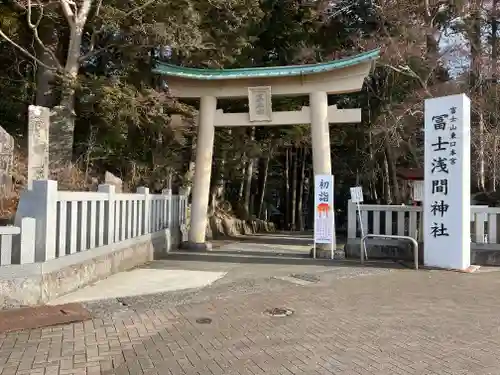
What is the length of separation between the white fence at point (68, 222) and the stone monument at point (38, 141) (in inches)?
66.6

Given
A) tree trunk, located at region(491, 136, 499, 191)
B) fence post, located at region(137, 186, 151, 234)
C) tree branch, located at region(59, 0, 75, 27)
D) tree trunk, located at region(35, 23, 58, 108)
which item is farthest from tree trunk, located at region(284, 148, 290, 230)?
fence post, located at region(137, 186, 151, 234)

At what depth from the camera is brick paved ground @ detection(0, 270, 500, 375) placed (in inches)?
177

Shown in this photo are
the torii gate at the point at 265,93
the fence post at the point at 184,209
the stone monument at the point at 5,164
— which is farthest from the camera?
the fence post at the point at 184,209

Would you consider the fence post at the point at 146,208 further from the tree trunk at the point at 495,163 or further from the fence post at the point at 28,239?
the tree trunk at the point at 495,163

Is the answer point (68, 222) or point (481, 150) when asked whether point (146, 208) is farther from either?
point (481, 150)

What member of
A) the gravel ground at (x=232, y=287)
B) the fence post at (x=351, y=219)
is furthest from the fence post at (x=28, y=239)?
the fence post at (x=351, y=219)

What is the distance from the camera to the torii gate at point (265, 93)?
41.5 feet

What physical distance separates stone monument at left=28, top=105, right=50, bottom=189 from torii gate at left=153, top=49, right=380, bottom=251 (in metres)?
4.24

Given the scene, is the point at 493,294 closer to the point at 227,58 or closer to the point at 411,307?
the point at 411,307

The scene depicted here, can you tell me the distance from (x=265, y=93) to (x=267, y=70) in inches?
24.1

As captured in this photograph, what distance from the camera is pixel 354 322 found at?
600 centimetres

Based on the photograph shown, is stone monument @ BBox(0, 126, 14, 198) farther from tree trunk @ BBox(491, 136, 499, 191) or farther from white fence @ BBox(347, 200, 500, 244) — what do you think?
tree trunk @ BBox(491, 136, 499, 191)

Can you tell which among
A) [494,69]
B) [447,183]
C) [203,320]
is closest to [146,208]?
[203,320]

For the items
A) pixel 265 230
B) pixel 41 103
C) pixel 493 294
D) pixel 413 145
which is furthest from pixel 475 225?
pixel 265 230
